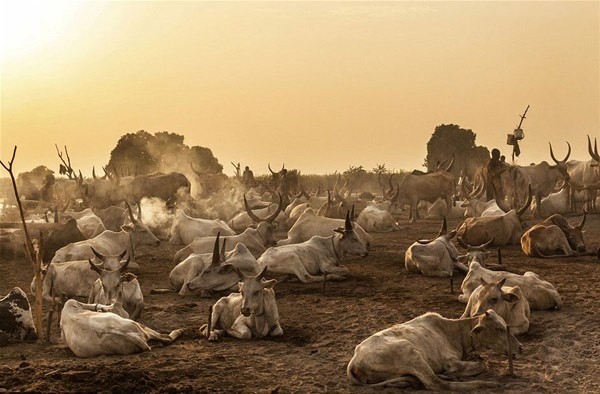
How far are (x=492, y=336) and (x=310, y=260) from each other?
6.59m

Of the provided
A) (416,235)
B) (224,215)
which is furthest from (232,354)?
(224,215)

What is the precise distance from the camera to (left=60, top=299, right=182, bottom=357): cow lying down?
28.5ft

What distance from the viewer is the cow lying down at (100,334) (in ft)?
28.5

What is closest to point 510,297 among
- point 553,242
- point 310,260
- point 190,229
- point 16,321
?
point 310,260

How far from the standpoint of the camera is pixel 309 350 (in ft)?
29.1

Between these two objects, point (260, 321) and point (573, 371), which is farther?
point (260, 321)

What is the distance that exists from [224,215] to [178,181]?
215 inches

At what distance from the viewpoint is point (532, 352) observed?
8.35 metres

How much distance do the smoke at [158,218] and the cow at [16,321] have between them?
1203 centimetres

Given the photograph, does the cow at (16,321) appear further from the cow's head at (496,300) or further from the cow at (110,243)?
the cow's head at (496,300)

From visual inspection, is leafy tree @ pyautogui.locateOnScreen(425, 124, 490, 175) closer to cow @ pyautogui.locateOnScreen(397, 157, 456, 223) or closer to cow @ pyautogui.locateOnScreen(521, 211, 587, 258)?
cow @ pyautogui.locateOnScreen(397, 157, 456, 223)

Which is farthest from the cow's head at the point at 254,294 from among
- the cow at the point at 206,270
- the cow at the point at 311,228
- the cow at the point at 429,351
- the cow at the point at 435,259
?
the cow at the point at 311,228

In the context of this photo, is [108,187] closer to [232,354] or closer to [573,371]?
[232,354]

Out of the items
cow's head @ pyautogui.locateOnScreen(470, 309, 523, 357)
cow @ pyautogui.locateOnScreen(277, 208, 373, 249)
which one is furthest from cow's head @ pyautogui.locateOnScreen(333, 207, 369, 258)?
cow's head @ pyautogui.locateOnScreen(470, 309, 523, 357)
